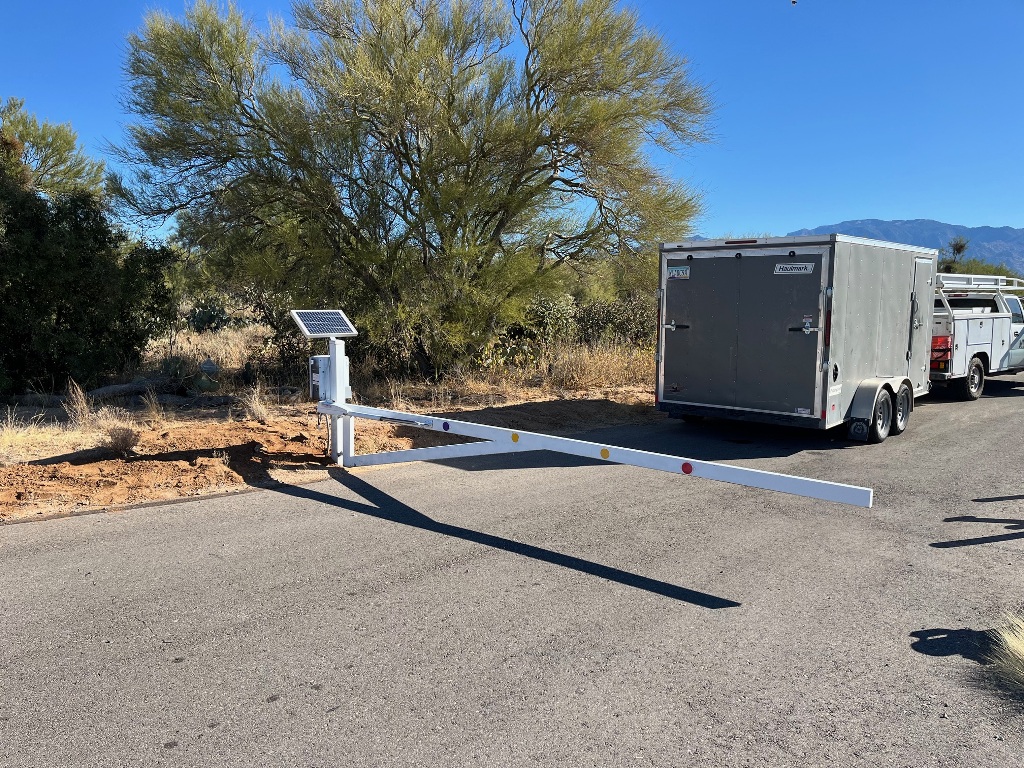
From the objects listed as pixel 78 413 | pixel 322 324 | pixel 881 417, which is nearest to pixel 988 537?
pixel 881 417

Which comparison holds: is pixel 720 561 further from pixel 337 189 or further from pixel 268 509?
pixel 337 189

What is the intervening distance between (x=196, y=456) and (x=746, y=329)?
685cm

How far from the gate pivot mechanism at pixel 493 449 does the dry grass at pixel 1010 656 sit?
961mm

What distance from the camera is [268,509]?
6535 millimetres

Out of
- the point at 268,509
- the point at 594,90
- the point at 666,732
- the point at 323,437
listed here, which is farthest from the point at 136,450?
the point at 594,90

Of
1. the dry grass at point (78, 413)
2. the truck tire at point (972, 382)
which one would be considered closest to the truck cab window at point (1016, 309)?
the truck tire at point (972, 382)

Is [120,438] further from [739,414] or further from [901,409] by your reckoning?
[901,409]

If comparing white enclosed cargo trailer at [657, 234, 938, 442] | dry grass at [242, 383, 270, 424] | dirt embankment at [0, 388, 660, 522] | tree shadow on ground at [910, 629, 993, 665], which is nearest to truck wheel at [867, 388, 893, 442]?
white enclosed cargo trailer at [657, 234, 938, 442]

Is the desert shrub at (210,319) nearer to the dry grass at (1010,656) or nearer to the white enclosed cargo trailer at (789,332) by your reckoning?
the white enclosed cargo trailer at (789,332)

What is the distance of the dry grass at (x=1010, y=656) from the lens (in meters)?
3.69

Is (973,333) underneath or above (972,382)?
above

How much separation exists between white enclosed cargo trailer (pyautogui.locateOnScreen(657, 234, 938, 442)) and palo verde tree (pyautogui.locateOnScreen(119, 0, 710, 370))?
141 inches

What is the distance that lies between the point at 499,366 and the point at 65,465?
28.4ft

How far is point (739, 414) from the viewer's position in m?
10.0
